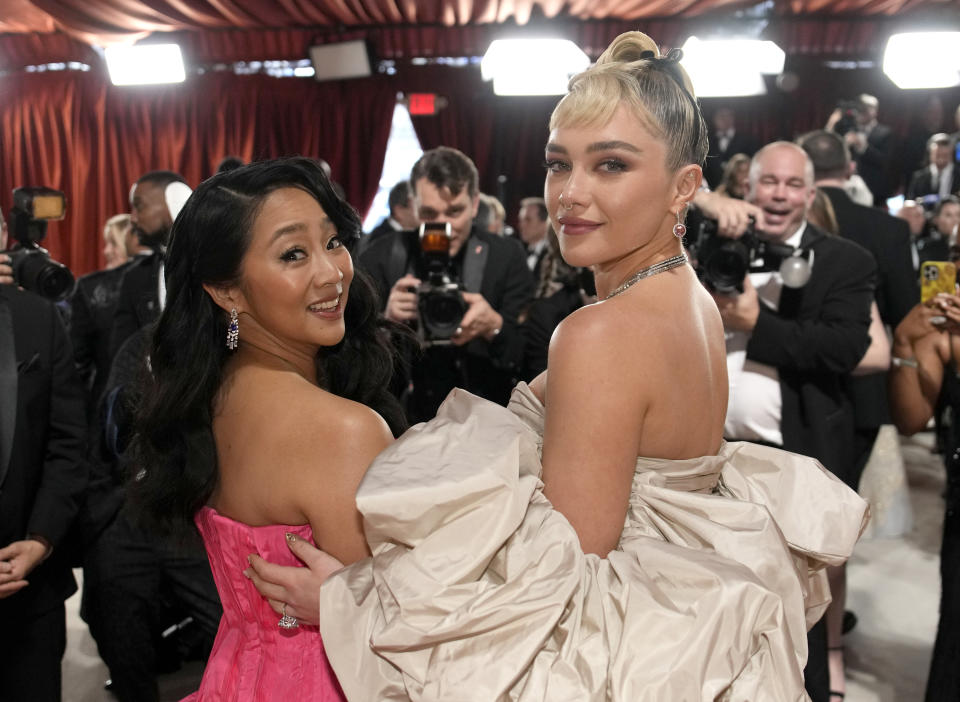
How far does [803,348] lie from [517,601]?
1614mm

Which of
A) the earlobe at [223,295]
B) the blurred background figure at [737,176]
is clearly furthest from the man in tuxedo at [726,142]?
the earlobe at [223,295]

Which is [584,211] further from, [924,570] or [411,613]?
[924,570]

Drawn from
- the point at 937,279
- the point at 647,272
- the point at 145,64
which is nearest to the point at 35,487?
the point at 647,272

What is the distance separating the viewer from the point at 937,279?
2336mm

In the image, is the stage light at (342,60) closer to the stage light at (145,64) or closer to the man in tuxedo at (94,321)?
the stage light at (145,64)

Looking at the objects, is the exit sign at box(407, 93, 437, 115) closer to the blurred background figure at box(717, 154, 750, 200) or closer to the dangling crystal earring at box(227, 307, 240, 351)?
the blurred background figure at box(717, 154, 750, 200)

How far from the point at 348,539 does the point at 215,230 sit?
1.71 ft

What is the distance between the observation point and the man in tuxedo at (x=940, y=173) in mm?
7012

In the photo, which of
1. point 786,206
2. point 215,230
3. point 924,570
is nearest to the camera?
point 215,230

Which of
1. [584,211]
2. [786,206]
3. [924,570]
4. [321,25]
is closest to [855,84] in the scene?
[321,25]

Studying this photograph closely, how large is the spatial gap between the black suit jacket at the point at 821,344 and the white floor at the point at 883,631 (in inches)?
42.1

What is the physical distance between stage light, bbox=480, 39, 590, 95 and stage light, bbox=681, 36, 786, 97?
882mm

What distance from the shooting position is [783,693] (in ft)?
3.73

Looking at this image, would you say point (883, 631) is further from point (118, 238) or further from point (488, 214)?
point (118, 238)
